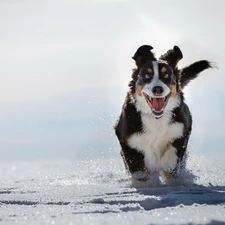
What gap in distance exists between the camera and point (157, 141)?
27.6 feet

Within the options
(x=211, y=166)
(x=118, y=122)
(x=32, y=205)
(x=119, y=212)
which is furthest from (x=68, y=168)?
(x=119, y=212)

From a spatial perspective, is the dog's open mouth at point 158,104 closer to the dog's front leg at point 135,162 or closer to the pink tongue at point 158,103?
the pink tongue at point 158,103

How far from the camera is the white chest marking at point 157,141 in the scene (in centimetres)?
833

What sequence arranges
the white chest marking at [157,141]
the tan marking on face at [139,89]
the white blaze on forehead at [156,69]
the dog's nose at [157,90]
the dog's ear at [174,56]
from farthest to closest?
1. the dog's ear at [174,56]
2. the white chest marking at [157,141]
3. the tan marking on face at [139,89]
4. the white blaze on forehead at [156,69]
5. the dog's nose at [157,90]

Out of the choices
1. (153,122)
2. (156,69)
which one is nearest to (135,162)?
(153,122)

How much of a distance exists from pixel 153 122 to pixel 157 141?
0.99 feet

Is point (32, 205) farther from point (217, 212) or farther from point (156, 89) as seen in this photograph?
point (156, 89)

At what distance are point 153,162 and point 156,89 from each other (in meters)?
1.21

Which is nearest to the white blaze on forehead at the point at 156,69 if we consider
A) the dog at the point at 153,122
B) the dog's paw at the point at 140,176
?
the dog at the point at 153,122

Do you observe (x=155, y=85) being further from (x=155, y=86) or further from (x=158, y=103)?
(x=158, y=103)

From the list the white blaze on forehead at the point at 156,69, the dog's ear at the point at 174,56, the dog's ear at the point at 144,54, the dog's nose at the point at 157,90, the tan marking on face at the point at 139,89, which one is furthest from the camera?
the dog's ear at the point at 174,56

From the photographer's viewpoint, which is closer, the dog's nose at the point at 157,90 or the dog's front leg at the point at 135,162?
the dog's nose at the point at 157,90

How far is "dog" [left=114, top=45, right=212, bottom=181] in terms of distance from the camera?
26.9 feet

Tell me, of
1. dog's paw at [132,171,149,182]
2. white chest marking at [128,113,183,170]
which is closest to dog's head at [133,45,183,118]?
white chest marking at [128,113,183,170]
